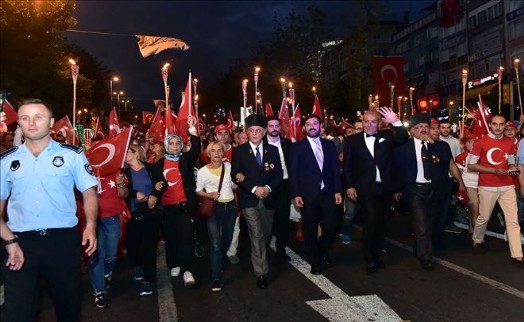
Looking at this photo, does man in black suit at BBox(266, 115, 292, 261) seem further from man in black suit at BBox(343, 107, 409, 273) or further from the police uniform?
the police uniform

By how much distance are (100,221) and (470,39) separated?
59.3m

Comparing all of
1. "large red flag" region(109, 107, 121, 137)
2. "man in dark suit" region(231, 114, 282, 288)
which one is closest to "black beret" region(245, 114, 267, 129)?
"man in dark suit" region(231, 114, 282, 288)

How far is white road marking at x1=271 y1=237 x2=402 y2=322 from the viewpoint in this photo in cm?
539

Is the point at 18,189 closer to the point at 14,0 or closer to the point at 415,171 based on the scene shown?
the point at 415,171

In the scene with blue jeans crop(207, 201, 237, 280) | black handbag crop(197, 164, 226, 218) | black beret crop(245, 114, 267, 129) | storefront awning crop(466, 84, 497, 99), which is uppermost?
storefront awning crop(466, 84, 497, 99)

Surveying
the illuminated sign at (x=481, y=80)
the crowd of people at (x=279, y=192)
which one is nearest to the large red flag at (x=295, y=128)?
the crowd of people at (x=279, y=192)

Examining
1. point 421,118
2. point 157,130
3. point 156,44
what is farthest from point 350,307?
point 156,44

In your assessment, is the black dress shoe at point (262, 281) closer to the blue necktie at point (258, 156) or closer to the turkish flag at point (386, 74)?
the blue necktie at point (258, 156)

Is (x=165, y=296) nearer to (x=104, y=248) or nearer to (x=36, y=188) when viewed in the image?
(x=104, y=248)

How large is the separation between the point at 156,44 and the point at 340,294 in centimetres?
922

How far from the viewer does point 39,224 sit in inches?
152

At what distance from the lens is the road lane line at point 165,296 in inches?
224

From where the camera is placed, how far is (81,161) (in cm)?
410

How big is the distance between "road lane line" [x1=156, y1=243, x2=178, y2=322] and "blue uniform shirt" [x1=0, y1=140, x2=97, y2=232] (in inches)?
80.6
